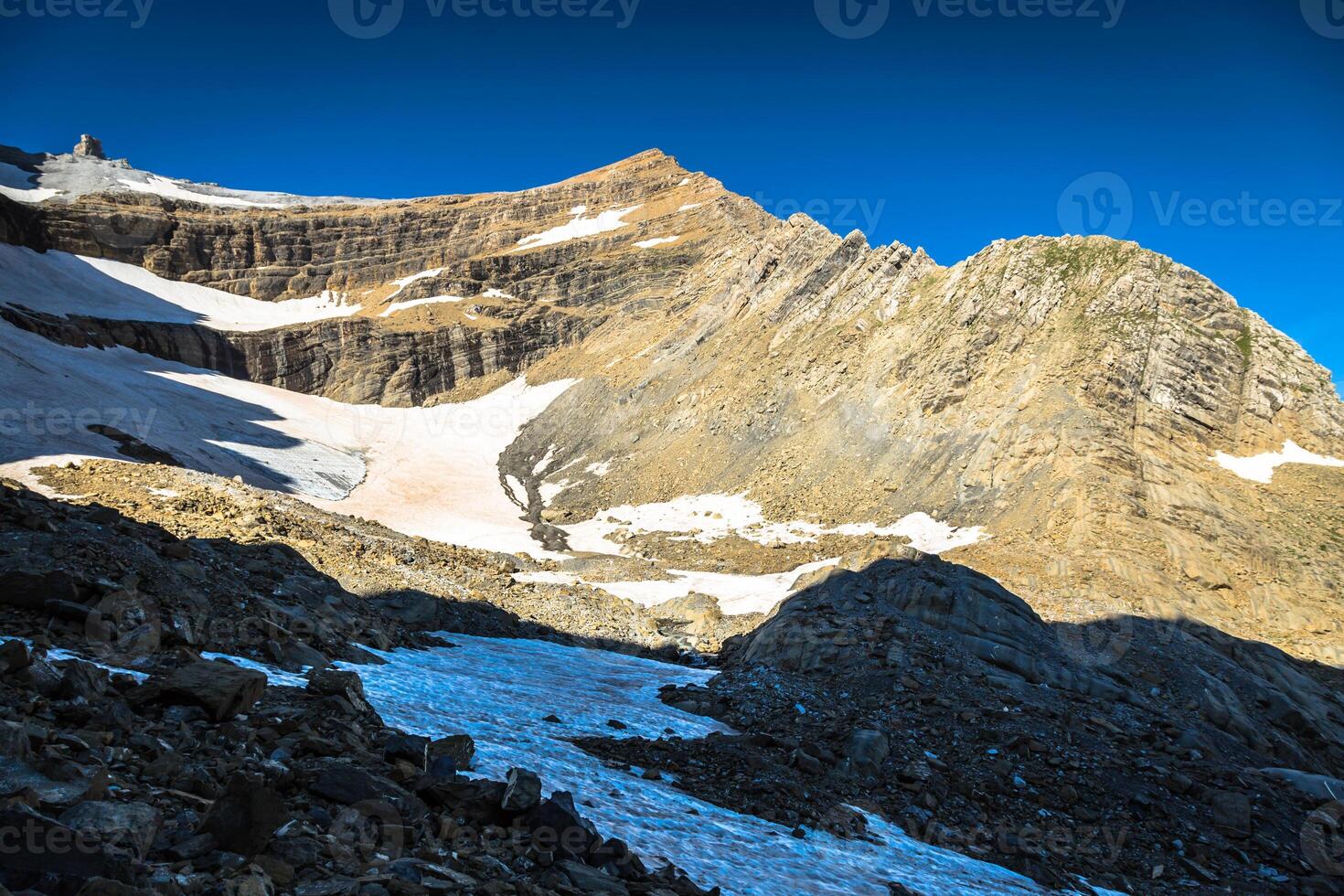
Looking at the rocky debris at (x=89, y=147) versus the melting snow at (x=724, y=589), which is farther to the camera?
the rocky debris at (x=89, y=147)

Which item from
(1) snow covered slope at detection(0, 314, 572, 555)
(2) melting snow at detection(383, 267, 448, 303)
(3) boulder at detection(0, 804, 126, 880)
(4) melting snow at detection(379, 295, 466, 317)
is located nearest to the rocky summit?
(3) boulder at detection(0, 804, 126, 880)

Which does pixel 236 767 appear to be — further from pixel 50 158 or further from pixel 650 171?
pixel 50 158

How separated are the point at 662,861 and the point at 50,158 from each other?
19990 centimetres

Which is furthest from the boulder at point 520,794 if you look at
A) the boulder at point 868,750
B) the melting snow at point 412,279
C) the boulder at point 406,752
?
the melting snow at point 412,279

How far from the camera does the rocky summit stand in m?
6.82

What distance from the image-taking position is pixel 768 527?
47.2 meters

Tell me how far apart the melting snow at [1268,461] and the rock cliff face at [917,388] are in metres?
0.69

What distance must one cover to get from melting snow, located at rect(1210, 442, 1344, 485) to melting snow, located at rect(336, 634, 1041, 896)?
39.4 m

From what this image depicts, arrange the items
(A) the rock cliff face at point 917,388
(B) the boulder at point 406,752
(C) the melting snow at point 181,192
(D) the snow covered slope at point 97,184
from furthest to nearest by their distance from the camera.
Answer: (C) the melting snow at point 181,192 < (D) the snow covered slope at point 97,184 < (A) the rock cliff face at point 917,388 < (B) the boulder at point 406,752

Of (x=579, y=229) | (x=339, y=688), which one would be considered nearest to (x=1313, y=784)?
(x=339, y=688)

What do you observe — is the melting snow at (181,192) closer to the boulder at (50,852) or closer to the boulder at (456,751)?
the boulder at (456,751)

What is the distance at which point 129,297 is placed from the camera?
340ft

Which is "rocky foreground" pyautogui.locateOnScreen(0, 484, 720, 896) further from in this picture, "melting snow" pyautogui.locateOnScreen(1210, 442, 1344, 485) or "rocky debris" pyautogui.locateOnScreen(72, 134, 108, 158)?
"rocky debris" pyautogui.locateOnScreen(72, 134, 108, 158)

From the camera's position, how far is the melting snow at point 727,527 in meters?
39.3
